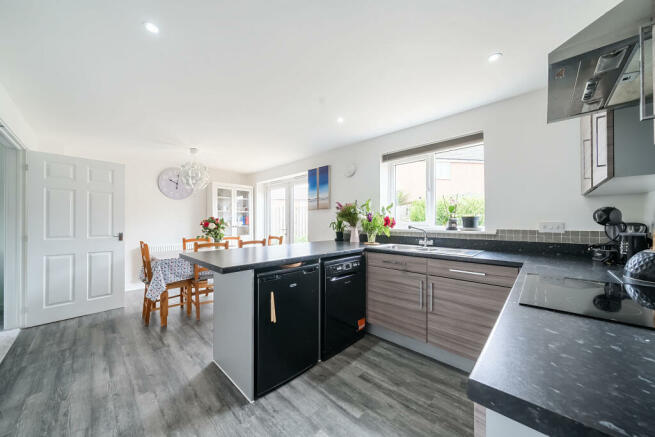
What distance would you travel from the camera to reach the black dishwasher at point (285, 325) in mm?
1521

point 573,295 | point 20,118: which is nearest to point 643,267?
point 573,295

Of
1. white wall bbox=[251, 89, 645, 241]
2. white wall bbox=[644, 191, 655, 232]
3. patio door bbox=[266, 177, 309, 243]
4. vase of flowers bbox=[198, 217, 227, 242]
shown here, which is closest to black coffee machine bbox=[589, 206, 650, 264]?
white wall bbox=[644, 191, 655, 232]

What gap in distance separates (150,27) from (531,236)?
305cm

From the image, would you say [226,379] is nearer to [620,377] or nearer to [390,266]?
[390,266]

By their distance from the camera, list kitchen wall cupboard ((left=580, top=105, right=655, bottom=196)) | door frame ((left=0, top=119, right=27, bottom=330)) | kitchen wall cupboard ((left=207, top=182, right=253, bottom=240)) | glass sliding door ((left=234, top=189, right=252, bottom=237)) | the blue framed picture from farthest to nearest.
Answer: glass sliding door ((left=234, top=189, right=252, bottom=237)) < kitchen wall cupboard ((left=207, top=182, right=253, bottom=240)) < the blue framed picture < door frame ((left=0, top=119, right=27, bottom=330)) < kitchen wall cupboard ((left=580, top=105, right=655, bottom=196))

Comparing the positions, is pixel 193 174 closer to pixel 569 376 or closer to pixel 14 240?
pixel 14 240

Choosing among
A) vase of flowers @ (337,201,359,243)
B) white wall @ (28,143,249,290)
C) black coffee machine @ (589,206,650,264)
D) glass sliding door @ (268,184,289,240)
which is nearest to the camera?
black coffee machine @ (589,206,650,264)

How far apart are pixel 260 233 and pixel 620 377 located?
5469mm

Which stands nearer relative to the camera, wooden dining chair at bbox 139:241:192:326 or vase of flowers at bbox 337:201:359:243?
wooden dining chair at bbox 139:241:192:326

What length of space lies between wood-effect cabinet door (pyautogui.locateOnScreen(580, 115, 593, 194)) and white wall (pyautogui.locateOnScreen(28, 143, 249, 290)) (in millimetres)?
4801

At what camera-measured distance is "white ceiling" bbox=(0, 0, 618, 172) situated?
1295 millimetres

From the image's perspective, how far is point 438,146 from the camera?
104 inches

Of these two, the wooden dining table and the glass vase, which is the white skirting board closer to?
the wooden dining table

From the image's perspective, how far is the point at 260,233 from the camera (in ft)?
18.0
